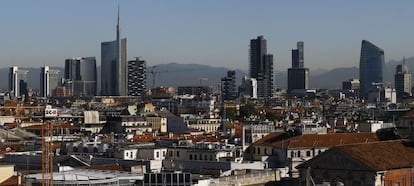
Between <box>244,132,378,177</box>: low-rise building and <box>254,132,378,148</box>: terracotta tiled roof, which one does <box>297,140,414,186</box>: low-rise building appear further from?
<box>254,132,378,148</box>: terracotta tiled roof

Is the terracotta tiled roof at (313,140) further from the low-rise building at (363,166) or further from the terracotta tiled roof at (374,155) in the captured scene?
the low-rise building at (363,166)

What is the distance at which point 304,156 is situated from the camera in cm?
5994

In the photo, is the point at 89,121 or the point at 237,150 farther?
the point at 89,121

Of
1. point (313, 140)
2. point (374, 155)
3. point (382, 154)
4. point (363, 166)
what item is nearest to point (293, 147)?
point (313, 140)

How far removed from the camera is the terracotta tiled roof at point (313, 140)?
60.4 m

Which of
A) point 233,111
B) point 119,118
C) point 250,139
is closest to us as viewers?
point 250,139

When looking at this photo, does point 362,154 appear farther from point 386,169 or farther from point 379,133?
point 379,133

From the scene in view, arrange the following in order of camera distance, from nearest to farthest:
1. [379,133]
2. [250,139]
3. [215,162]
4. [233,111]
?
[215,162]
[379,133]
[250,139]
[233,111]

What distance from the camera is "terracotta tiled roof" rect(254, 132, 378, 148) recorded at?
60.4 meters

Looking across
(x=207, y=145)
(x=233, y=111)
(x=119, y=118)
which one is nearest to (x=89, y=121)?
(x=119, y=118)

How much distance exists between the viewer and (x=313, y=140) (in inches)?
2402

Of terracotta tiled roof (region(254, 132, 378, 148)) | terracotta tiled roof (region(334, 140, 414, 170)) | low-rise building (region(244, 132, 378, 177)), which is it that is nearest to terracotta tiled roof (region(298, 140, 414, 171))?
terracotta tiled roof (region(334, 140, 414, 170))

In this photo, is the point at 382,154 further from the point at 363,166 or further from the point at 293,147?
the point at 293,147

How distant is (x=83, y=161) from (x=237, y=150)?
1118 cm
